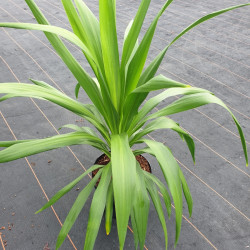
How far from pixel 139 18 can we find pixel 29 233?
1.02 metres

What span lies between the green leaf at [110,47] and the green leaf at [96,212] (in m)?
0.29

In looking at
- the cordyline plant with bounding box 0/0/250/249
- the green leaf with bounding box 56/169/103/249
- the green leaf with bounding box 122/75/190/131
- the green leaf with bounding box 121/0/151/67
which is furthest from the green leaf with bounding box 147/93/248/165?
the green leaf with bounding box 56/169/103/249

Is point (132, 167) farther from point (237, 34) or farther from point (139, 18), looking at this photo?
point (237, 34)

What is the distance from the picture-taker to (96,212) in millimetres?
1032

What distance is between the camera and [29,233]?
55.1 inches

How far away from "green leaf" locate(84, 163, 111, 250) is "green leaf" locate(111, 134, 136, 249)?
20cm

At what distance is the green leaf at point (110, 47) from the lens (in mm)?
975

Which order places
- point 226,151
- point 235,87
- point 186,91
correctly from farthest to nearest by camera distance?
point 235,87
point 226,151
point 186,91

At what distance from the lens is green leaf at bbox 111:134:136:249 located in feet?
2.65

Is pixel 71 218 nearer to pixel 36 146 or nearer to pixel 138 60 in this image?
pixel 36 146

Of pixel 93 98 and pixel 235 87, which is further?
pixel 235 87

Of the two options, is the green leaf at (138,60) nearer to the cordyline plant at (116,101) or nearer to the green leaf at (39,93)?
the cordyline plant at (116,101)

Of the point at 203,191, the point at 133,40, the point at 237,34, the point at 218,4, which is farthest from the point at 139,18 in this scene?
the point at 218,4

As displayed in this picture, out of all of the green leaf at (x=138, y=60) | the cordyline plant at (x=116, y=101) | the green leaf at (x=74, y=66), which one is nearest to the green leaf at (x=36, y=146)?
the cordyline plant at (x=116, y=101)
